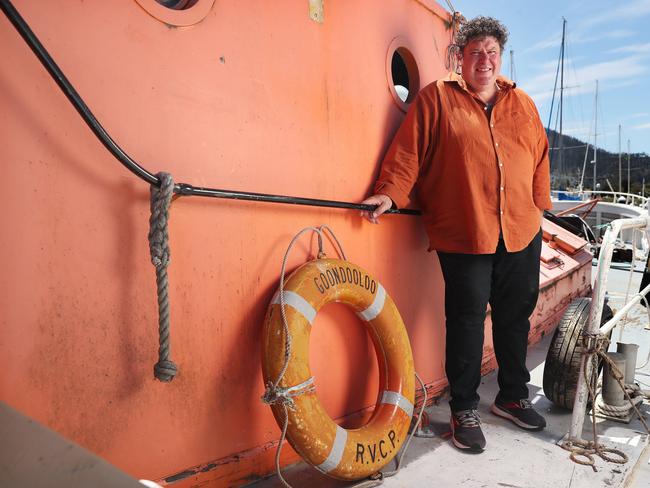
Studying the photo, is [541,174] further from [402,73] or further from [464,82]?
[402,73]

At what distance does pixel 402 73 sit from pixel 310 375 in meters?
1.80

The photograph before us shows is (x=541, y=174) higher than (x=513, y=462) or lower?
higher

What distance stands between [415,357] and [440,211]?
0.74 m

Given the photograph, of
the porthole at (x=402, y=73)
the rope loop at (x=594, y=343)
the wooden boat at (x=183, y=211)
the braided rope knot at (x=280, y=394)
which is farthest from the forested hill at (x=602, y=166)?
the braided rope knot at (x=280, y=394)

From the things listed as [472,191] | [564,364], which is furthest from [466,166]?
[564,364]

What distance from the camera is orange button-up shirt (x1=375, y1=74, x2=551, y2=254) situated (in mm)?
2086

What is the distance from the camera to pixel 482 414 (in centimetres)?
239

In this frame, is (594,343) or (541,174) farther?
(541,174)

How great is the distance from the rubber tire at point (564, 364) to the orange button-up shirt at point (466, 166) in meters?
0.54

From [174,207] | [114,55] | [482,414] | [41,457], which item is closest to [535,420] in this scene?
[482,414]

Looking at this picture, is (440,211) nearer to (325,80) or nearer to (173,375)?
(325,80)

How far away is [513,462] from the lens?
1931 millimetres

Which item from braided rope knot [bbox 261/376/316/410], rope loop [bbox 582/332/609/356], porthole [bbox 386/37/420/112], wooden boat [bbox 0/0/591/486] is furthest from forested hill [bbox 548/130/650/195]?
braided rope knot [bbox 261/376/316/410]

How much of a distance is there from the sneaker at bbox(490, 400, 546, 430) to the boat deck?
35 mm
